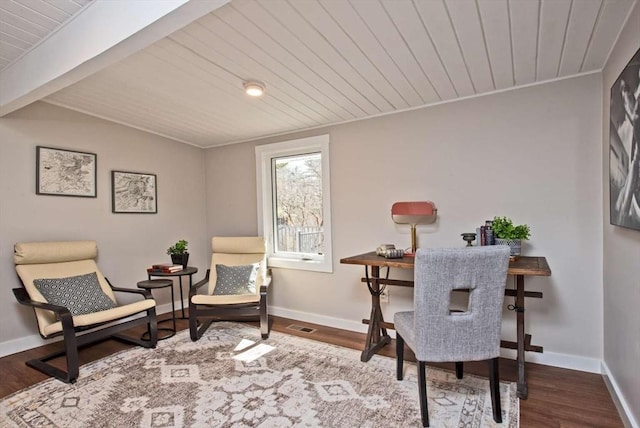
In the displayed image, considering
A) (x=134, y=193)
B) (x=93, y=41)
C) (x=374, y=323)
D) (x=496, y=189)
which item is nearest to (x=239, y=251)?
(x=134, y=193)

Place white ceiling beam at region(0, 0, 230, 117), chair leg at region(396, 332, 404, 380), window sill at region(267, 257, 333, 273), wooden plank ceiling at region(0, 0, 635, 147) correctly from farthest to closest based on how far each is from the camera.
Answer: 1. window sill at region(267, 257, 333, 273)
2. chair leg at region(396, 332, 404, 380)
3. wooden plank ceiling at region(0, 0, 635, 147)
4. white ceiling beam at region(0, 0, 230, 117)

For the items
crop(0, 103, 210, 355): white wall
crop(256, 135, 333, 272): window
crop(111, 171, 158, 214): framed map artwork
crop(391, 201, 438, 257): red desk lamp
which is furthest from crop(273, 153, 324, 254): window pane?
crop(111, 171, 158, 214): framed map artwork

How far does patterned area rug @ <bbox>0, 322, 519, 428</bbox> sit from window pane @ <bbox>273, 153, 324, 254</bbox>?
1387mm

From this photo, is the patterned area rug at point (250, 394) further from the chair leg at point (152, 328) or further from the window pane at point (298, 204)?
the window pane at point (298, 204)

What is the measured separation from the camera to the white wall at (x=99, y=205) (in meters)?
2.83

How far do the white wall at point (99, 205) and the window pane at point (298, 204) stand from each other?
1222 millimetres

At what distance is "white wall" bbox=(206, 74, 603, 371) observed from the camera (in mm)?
2395

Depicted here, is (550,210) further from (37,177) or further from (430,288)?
(37,177)

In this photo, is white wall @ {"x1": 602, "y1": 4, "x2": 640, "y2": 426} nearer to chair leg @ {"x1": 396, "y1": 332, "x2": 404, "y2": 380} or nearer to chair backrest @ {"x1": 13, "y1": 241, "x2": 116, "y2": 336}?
chair leg @ {"x1": 396, "y1": 332, "x2": 404, "y2": 380}

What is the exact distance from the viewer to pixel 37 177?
9.76ft

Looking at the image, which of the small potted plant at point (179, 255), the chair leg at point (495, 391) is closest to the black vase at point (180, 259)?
the small potted plant at point (179, 255)

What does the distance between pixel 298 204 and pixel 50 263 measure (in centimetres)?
244

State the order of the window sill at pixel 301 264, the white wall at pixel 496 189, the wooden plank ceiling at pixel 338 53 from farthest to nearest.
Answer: the window sill at pixel 301 264 → the white wall at pixel 496 189 → the wooden plank ceiling at pixel 338 53

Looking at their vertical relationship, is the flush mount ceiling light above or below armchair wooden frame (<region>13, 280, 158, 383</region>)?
above
